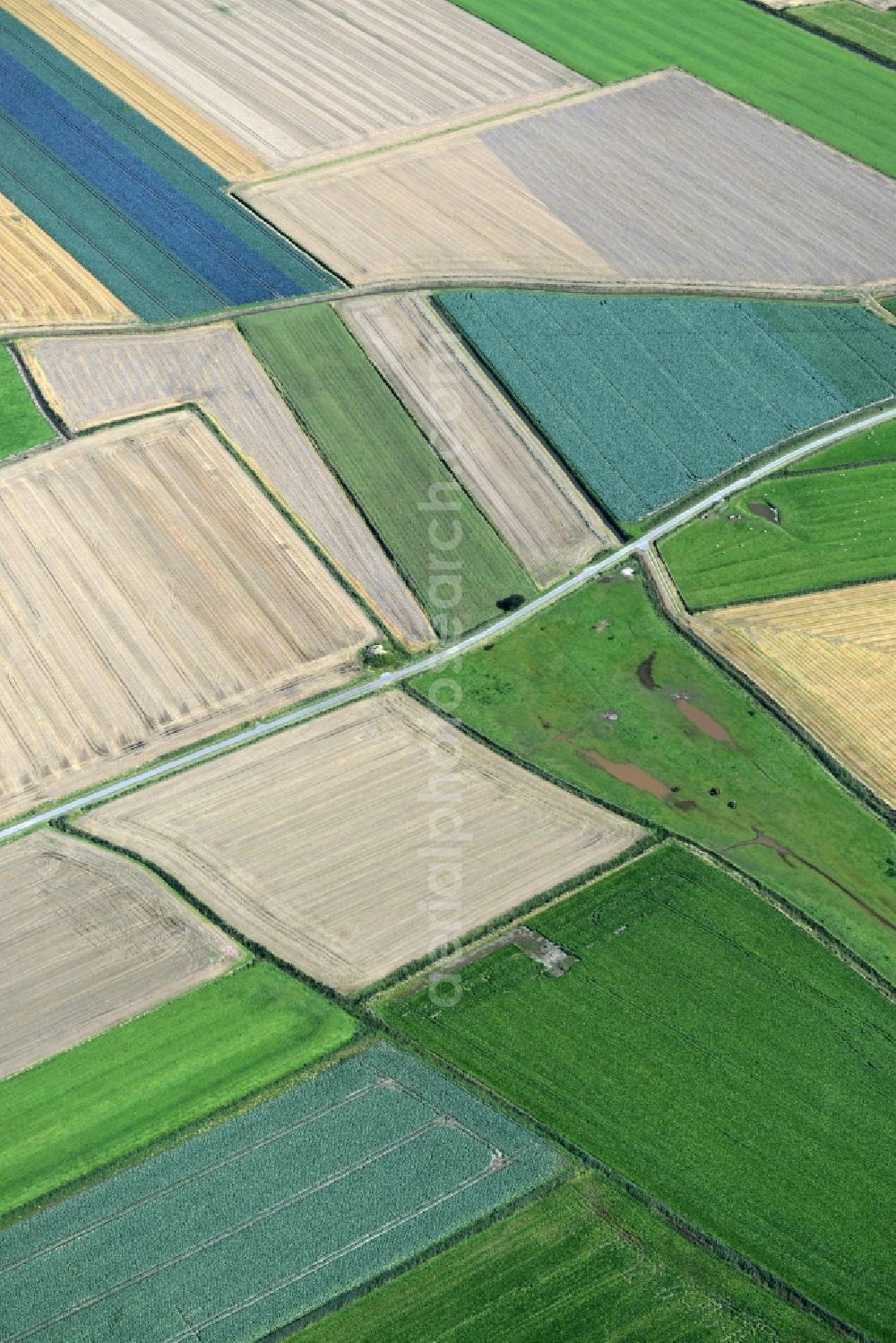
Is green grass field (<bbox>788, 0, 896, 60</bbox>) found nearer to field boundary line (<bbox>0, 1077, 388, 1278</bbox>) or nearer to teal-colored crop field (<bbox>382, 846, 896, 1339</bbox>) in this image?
teal-colored crop field (<bbox>382, 846, 896, 1339</bbox>)

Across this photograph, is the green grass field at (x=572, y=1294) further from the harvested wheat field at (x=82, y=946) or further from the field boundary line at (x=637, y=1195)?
the harvested wheat field at (x=82, y=946)

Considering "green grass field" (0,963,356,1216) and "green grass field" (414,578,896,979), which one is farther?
"green grass field" (414,578,896,979)

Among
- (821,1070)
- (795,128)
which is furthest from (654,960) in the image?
(795,128)

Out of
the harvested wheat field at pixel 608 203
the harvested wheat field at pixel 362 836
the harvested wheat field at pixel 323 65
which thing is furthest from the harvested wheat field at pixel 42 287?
the harvested wheat field at pixel 362 836

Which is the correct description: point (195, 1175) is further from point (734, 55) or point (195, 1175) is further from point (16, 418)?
point (734, 55)

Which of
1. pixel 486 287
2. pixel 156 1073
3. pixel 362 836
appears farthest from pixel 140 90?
pixel 156 1073

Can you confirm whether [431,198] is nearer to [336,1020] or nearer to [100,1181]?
[336,1020]

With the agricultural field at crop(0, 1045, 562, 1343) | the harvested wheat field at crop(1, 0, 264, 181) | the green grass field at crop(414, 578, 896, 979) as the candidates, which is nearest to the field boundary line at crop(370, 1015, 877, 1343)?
the agricultural field at crop(0, 1045, 562, 1343)
